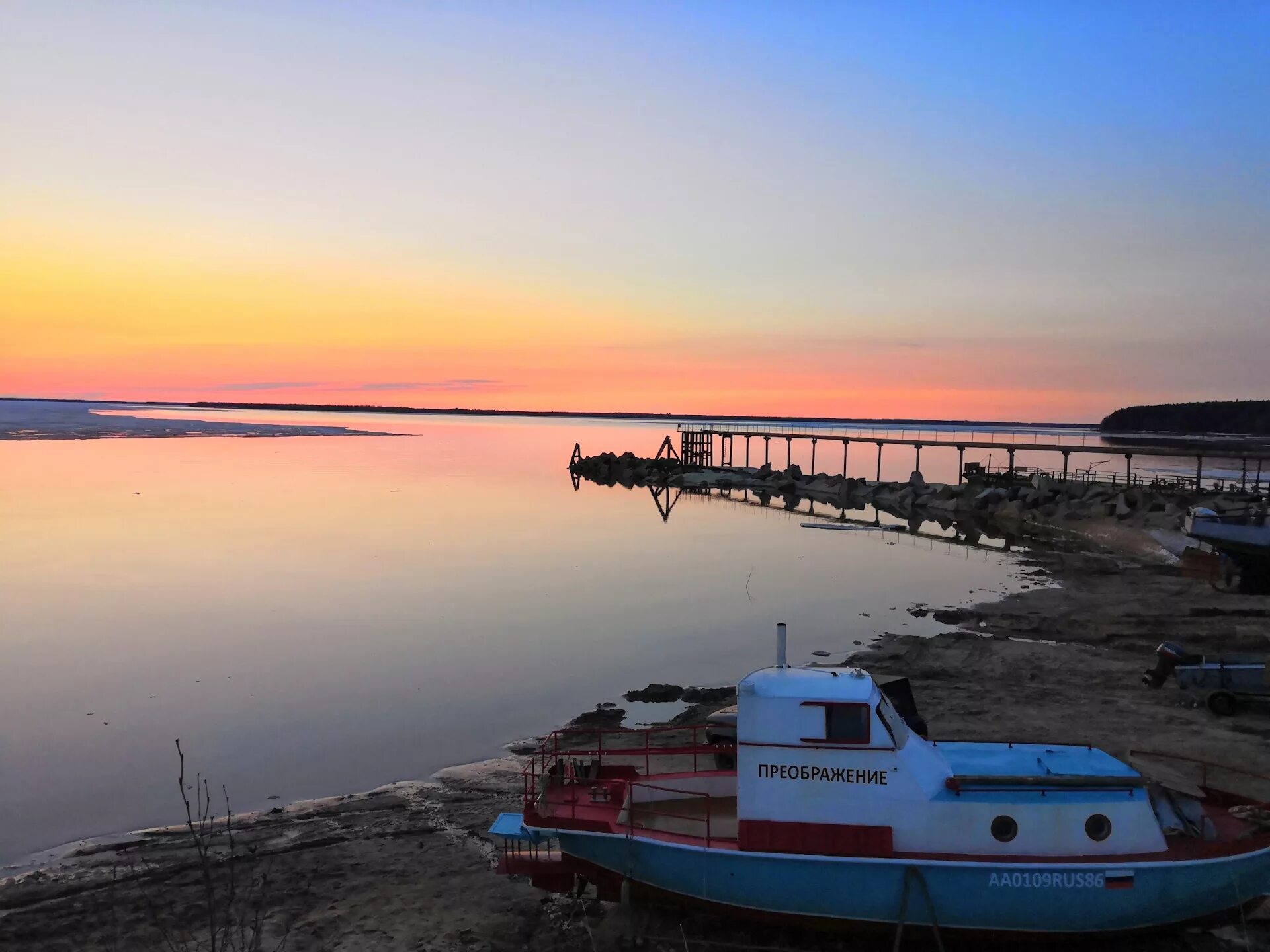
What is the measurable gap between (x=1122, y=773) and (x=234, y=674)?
1803cm

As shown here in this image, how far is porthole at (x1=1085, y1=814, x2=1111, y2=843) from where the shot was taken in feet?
29.9

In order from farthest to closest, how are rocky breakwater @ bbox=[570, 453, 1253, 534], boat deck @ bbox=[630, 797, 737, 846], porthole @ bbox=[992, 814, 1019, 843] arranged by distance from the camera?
rocky breakwater @ bbox=[570, 453, 1253, 534], boat deck @ bbox=[630, 797, 737, 846], porthole @ bbox=[992, 814, 1019, 843]

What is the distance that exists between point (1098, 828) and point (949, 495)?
53724mm

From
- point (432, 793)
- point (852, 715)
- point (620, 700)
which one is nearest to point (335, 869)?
point (432, 793)

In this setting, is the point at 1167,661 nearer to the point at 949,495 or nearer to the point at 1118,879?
the point at 1118,879

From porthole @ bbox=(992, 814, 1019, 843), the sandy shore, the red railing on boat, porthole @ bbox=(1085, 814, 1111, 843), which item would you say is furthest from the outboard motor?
the red railing on boat

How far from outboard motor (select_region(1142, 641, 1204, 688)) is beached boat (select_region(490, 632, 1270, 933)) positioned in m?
7.77

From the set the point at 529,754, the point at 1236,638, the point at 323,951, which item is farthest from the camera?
the point at 1236,638

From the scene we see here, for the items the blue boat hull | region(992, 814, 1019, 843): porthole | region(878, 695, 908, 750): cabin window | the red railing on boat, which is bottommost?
the blue boat hull

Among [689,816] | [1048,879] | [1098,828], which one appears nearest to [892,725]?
[1048,879]

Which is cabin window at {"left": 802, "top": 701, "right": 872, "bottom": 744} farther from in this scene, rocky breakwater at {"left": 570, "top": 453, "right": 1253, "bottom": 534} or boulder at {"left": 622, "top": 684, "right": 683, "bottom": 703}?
rocky breakwater at {"left": 570, "top": 453, "right": 1253, "bottom": 534}

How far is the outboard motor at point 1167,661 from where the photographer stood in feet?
54.7

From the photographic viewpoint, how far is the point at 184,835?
12.0 m

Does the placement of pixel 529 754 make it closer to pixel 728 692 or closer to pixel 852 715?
pixel 728 692
